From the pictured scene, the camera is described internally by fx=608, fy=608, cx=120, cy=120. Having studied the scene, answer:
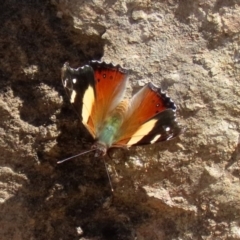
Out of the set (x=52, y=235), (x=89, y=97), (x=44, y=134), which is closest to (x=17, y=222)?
(x=52, y=235)

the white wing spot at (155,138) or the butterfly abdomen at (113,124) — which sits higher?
the butterfly abdomen at (113,124)

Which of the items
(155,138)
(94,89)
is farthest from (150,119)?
(94,89)

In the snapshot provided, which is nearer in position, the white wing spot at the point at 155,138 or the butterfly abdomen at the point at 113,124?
the white wing spot at the point at 155,138

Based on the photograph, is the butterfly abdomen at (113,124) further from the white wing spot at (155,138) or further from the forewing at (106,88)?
the white wing spot at (155,138)

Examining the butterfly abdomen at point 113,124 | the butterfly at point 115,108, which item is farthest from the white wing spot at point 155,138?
the butterfly abdomen at point 113,124

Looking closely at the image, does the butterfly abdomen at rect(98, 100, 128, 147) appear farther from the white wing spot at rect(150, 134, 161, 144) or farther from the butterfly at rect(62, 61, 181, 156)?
the white wing spot at rect(150, 134, 161, 144)

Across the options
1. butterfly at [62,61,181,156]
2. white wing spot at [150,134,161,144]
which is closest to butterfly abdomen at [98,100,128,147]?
butterfly at [62,61,181,156]
